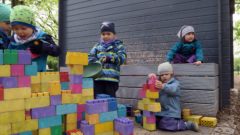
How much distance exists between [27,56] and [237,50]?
45.9 meters

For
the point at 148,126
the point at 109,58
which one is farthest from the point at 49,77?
the point at 148,126

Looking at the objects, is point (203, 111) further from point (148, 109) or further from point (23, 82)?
point (23, 82)

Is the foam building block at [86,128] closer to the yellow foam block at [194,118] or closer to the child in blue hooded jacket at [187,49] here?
the yellow foam block at [194,118]

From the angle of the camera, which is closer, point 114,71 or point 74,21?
point 114,71

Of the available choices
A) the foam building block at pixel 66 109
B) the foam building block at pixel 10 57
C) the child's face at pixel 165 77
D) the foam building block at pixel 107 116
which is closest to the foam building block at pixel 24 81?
the foam building block at pixel 10 57

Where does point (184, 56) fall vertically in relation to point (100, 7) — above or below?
below

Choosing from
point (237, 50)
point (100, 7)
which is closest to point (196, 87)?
point (100, 7)

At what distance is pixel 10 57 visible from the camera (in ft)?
7.64

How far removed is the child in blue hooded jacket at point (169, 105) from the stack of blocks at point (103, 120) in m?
1.14

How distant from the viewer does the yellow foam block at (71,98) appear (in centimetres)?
265

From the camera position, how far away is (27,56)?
241 centimetres

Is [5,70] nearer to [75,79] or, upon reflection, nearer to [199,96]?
[75,79]

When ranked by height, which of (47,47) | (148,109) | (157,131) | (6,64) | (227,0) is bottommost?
(157,131)

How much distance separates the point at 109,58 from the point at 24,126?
1.88 m
